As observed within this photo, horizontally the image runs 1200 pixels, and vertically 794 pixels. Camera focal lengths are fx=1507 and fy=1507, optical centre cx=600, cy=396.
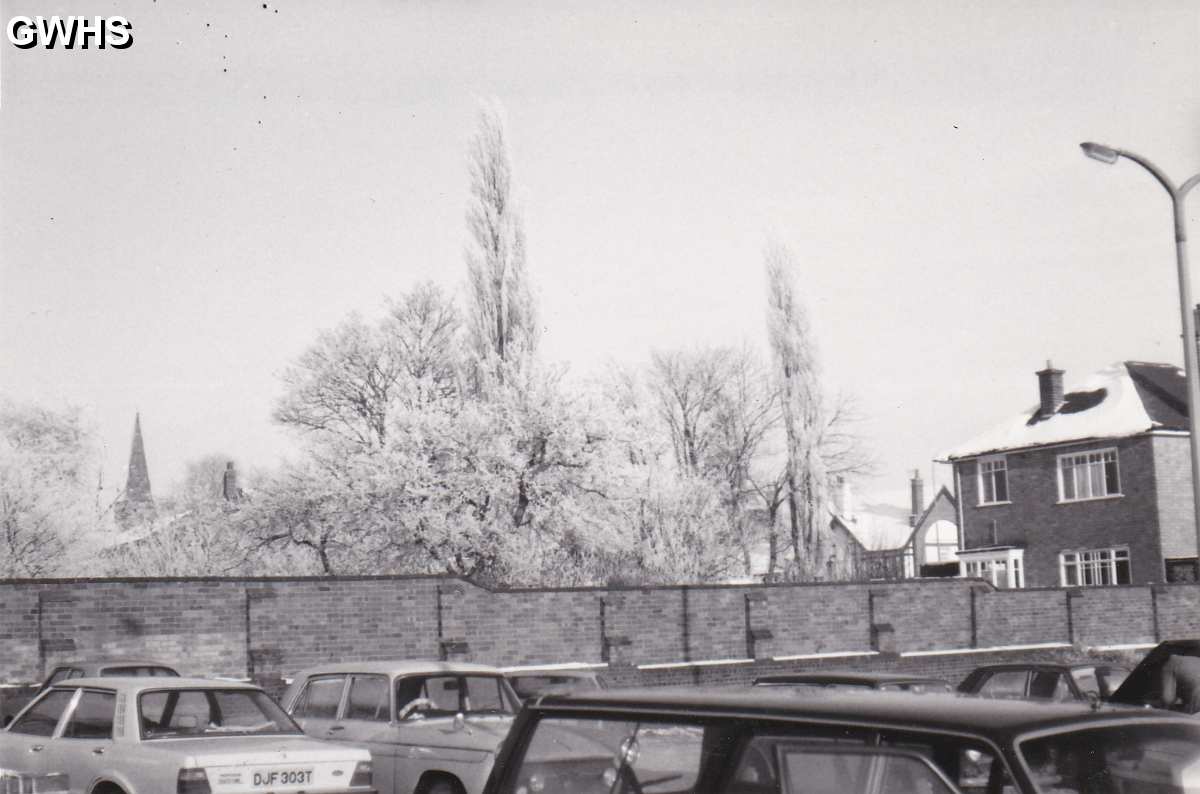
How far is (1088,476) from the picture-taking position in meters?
46.4

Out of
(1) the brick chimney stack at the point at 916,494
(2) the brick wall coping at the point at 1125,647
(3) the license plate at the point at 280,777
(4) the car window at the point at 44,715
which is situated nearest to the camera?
(3) the license plate at the point at 280,777

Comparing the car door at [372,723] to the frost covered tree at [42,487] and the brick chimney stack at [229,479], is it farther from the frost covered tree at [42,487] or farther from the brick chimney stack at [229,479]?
the brick chimney stack at [229,479]

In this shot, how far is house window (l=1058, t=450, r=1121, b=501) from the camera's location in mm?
45688

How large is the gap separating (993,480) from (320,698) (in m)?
39.9

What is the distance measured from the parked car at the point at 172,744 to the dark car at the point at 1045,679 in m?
7.30

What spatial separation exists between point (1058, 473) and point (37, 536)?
31.9 m

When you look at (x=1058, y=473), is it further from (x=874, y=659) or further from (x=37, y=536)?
Answer: (x=37, y=536)

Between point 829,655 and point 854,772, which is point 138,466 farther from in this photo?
point 854,772

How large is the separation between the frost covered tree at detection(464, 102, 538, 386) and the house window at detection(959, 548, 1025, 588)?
16.8 meters

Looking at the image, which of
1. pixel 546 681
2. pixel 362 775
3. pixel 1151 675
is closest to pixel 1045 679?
pixel 1151 675

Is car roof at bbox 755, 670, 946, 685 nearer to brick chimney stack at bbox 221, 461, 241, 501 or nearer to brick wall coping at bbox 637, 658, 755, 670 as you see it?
brick wall coping at bbox 637, 658, 755, 670

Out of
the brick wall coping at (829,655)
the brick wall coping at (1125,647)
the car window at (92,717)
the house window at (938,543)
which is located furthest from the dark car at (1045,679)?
the house window at (938,543)

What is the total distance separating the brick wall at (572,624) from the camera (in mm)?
21438

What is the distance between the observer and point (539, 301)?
138ft
